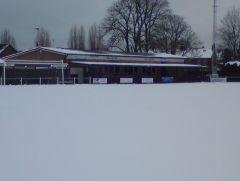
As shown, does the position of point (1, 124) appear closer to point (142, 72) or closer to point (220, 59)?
point (142, 72)

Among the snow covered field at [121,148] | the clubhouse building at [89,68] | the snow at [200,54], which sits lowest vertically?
the snow covered field at [121,148]

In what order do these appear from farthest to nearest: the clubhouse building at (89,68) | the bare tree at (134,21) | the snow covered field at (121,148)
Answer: the bare tree at (134,21) < the clubhouse building at (89,68) < the snow covered field at (121,148)

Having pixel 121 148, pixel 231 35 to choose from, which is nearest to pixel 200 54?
pixel 231 35

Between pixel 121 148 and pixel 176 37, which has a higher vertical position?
pixel 176 37

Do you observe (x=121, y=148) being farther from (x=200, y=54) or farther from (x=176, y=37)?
(x=200, y=54)

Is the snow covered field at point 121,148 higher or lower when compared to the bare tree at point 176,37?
lower

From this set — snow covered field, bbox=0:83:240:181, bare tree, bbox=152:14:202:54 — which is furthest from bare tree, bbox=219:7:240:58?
snow covered field, bbox=0:83:240:181

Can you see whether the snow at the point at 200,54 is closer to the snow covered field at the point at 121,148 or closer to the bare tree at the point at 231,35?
the bare tree at the point at 231,35

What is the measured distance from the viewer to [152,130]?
26.9 feet

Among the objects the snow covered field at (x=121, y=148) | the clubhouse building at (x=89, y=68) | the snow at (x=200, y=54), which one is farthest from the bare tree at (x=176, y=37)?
the snow covered field at (x=121, y=148)

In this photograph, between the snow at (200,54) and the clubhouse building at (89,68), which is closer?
the clubhouse building at (89,68)

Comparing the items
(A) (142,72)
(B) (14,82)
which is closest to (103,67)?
(A) (142,72)

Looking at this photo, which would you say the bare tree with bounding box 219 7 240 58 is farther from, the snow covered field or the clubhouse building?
the snow covered field

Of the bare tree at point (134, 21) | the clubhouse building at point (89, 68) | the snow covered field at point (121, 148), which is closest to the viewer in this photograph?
the snow covered field at point (121, 148)
